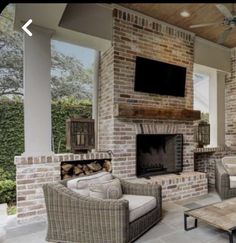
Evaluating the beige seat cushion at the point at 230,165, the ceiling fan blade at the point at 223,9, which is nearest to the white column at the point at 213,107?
the beige seat cushion at the point at 230,165

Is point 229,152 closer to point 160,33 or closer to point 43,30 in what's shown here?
point 160,33

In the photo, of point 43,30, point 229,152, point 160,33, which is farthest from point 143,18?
point 229,152

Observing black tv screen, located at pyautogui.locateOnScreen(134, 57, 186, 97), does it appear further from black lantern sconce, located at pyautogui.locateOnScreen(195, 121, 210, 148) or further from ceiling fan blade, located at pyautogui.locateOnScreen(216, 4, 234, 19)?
ceiling fan blade, located at pyautogui.locateOnScreen(216, 4, 234, 19)

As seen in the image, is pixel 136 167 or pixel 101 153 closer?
pixel 101 153

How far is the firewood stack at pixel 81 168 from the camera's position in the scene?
3.59m

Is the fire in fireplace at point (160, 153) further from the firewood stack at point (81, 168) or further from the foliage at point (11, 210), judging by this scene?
the foliage at point (11, 210)

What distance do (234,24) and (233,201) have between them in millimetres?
2620

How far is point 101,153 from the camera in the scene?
12.7 feet

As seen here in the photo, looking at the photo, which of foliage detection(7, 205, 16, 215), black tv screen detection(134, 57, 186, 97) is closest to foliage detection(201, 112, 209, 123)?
black tv screen detection(134, 57, 186, 97)

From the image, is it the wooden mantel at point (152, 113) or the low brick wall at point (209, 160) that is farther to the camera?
the low brick wall at point (209, 160)

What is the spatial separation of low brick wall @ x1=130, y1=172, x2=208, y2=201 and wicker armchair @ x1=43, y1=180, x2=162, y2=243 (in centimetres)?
153

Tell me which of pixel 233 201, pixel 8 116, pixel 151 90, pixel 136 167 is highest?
pixel 151 90

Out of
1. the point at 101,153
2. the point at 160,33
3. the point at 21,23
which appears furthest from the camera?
the point at 160,33

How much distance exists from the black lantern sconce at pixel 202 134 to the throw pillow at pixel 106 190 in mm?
2899
